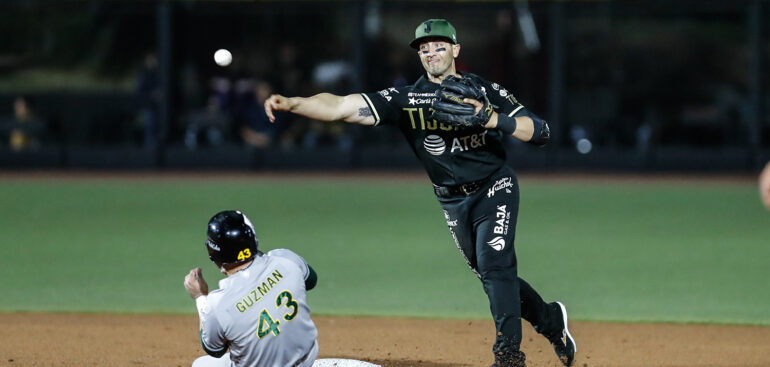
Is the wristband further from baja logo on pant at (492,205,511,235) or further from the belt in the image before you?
the belt

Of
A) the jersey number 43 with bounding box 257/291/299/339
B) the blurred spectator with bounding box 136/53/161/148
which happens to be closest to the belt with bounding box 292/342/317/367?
the jersey number 43 with bounding box 257/291/299/339

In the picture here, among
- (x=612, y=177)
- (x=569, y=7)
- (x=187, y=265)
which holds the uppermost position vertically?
(x=569, y=7)

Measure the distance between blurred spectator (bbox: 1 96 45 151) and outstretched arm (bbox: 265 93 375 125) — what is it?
669 inches

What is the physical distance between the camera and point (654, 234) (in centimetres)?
1248

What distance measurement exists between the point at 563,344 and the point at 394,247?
532 cm

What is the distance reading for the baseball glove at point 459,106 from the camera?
18.6 ft

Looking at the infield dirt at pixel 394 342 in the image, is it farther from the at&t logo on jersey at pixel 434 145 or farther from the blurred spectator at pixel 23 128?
the blurred spectator at pixel 23 128

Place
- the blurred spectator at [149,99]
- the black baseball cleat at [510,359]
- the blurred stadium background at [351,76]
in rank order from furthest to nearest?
the blurred spectator at [149,99], the blurred stadium background at [351,76], the black baseball cleat at [510,359]

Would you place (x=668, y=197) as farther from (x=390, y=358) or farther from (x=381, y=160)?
(x=390, y=358)

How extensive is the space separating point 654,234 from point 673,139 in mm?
9500

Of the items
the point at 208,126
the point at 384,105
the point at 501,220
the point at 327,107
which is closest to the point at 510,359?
the point at 501,220

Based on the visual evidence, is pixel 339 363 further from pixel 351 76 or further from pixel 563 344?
pixel 351 76

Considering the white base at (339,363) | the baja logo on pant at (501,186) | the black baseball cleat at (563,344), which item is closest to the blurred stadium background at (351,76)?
the black baseball cleat at (563,344)

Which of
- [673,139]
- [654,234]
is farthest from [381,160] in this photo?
[654,234]
